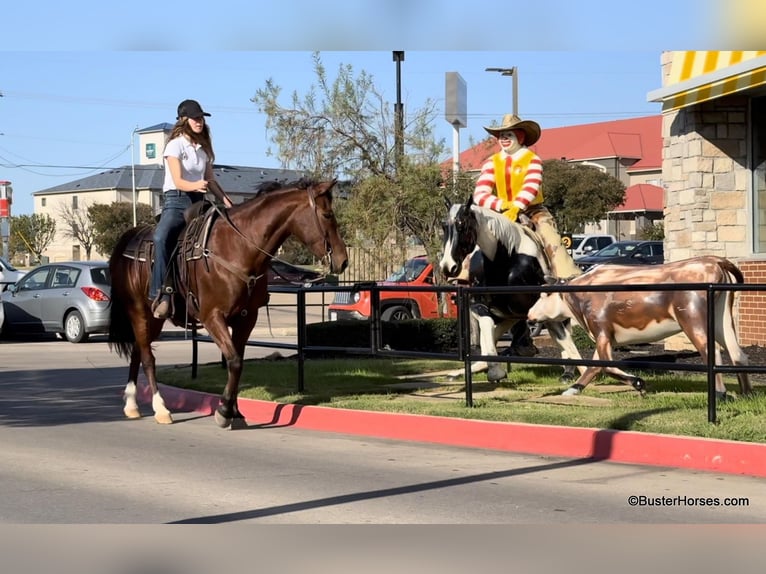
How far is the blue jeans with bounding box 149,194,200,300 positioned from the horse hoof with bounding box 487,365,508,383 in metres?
4.11

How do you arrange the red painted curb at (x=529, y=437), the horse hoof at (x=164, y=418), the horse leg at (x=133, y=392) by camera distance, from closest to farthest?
the red painted curb at (x=529, y=437), the horse hoof at (x=164, y=418), the horse leg at (x=133, y=392)

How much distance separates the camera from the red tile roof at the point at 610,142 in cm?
9412

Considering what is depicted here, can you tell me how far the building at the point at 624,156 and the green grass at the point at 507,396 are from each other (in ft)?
219

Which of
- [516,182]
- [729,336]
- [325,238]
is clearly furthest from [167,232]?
[729,336]

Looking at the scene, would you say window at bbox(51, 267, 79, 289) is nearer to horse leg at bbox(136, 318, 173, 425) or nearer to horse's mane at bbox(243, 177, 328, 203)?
horse leg at bbox(136, 318, 173, 425)

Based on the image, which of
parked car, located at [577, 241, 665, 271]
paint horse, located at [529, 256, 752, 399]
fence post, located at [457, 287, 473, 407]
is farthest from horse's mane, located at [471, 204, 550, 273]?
parked car, located at [577, 241, 665, 271]

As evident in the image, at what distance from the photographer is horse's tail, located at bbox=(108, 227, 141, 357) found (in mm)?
11789

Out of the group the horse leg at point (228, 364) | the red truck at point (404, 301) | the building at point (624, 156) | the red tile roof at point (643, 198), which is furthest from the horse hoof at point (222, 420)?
the red tile roof at point (643, 198)

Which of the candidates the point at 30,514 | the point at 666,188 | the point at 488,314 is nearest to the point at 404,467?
the point at 30,514

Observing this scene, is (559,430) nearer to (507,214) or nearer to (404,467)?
(404,467)

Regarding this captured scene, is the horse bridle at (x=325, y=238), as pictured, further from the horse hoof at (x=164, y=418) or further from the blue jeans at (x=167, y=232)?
the horse hoof at (x=164, y=418)

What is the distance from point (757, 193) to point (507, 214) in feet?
20.1

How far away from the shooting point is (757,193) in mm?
16641

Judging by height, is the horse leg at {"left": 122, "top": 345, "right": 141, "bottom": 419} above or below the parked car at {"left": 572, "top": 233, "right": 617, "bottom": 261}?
below
